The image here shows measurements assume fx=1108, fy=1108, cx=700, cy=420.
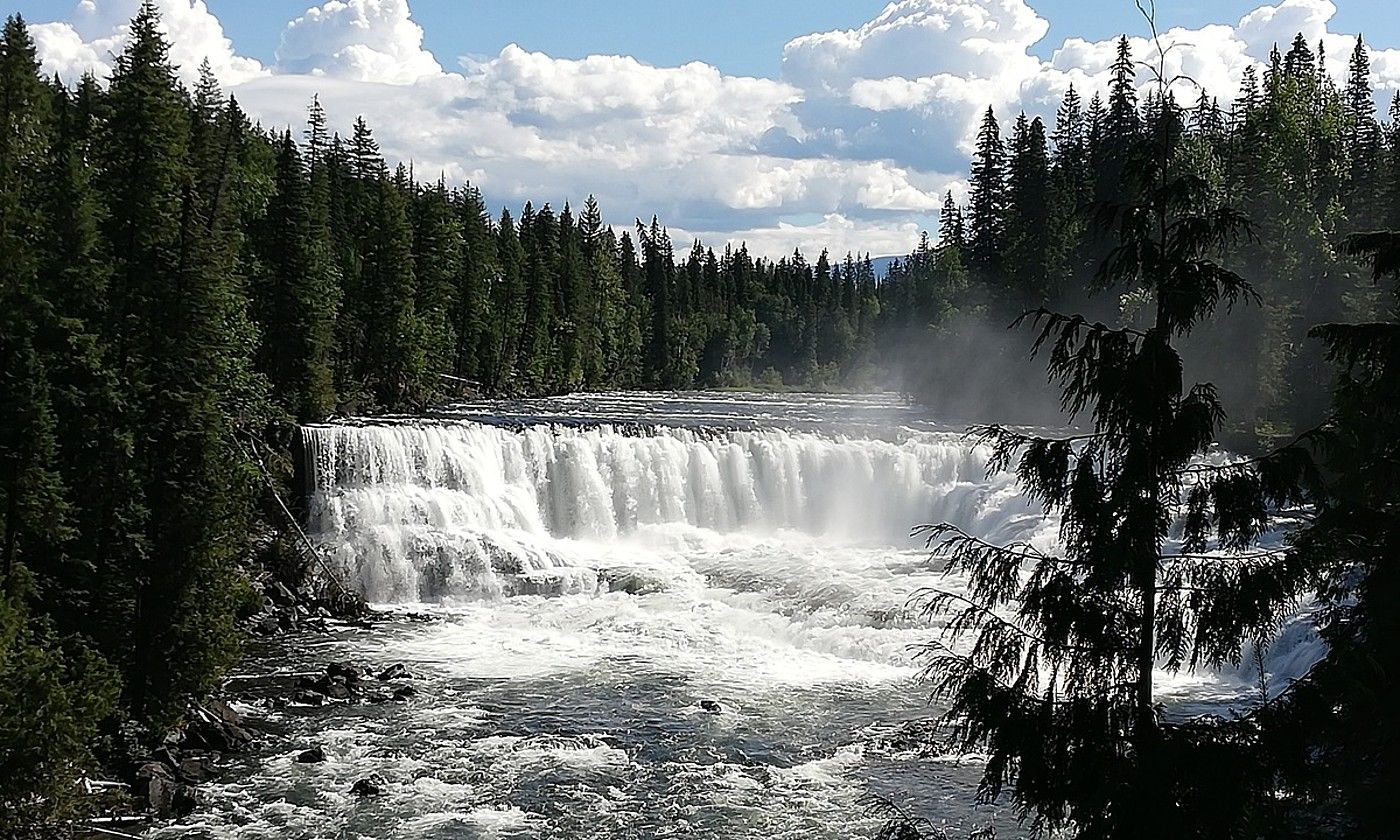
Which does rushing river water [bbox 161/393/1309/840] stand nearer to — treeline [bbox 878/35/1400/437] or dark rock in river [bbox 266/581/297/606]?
dark rock in river [bbox 266/581/297/606]

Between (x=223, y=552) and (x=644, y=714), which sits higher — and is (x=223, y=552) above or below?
above

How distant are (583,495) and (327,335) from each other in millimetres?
12660

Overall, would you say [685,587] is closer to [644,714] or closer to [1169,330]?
[644,714]

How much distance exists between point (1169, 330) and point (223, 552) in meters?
17.6

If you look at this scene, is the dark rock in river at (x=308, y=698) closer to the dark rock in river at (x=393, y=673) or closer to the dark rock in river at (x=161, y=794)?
the dark rock in river at (x=393, y=673)

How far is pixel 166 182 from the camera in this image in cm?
2000

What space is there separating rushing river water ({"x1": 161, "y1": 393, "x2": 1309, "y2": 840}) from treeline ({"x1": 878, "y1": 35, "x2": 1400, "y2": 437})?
46.7 ft

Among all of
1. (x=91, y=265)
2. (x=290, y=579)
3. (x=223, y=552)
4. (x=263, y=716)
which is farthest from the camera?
(x=290, y=579)

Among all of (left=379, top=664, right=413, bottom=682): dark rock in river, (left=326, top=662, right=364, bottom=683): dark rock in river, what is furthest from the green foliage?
(left=379, top=664, right=413, bottom=682): dark rock in river

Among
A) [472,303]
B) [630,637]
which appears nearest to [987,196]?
[472,303]

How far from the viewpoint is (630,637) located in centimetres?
2716

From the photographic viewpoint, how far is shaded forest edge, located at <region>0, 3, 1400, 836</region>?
39.7ft

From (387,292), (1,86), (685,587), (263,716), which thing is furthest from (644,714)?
(387,292)

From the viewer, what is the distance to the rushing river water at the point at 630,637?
17.6 metres
